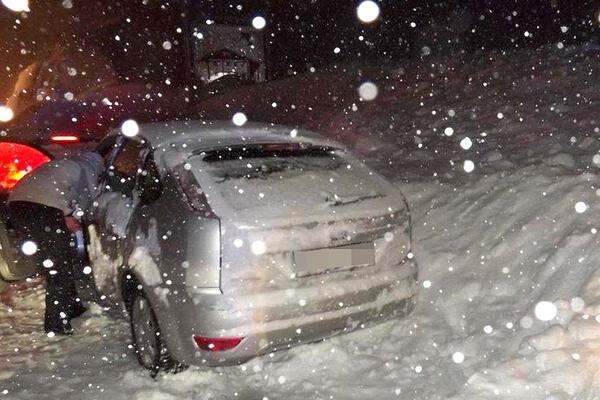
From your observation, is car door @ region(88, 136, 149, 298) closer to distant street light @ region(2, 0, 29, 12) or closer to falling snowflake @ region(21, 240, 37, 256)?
falling snowflake @ region(21, 240, 37, 256)

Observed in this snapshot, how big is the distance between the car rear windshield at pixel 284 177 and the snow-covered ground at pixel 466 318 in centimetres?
120

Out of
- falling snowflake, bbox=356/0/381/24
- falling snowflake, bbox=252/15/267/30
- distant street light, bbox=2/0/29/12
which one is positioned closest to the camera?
falling snowflake, bbox=356/0/381/24

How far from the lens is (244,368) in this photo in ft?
13.2

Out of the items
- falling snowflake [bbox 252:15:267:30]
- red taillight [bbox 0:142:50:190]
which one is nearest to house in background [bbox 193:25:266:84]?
falling snowflake [bbox 252:15:267:30]

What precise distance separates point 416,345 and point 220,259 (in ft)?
5.55

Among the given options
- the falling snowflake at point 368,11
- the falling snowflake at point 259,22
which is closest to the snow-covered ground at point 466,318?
the falling snowflake at point 368,11

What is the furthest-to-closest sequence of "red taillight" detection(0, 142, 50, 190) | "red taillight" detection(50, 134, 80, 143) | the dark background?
the dark background, "red taillight" detection(50, 134, 80, 143), "red taillight" detection(0, 142, 50, 190)

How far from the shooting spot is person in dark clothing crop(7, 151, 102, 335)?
4.58m

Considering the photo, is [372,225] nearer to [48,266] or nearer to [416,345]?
[416,345]

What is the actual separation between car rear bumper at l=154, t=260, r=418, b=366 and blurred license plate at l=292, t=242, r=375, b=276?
123mm

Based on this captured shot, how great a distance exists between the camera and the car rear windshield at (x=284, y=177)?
11.4 ft

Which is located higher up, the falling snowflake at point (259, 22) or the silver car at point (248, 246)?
the falling snowflake at point (259, 22)

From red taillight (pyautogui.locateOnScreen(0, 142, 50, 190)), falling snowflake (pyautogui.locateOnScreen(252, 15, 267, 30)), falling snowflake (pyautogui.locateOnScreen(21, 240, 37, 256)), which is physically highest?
falling snowflake (pyautogui.locateOnScreen(252, 15, 267, 30))

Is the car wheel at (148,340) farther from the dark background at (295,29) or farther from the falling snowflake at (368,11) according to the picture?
the falling snowflake at (368,11)
